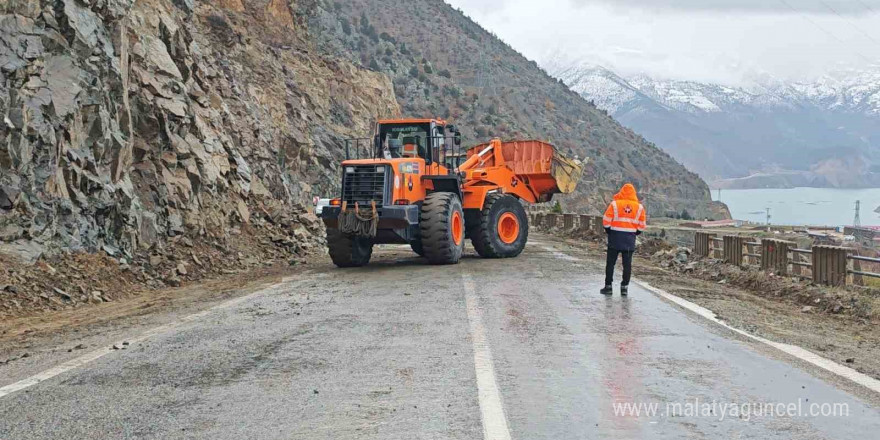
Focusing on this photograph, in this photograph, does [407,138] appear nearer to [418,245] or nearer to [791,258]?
[418,245]

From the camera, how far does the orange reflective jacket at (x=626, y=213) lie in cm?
1368

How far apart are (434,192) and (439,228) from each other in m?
1.68

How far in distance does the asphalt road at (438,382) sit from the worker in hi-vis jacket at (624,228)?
5.38 feet

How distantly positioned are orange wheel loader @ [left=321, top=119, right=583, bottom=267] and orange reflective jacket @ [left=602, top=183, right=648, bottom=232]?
16.2ft

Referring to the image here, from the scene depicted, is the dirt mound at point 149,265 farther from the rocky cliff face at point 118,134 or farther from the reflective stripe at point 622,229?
the reflective stripe at point 622,229

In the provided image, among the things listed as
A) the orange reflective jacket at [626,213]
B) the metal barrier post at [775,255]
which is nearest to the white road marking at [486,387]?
the orange reflective jacket at [626,213]

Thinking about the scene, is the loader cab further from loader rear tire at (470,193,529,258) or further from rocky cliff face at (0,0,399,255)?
rocky cliff face at (0,0,399,255)

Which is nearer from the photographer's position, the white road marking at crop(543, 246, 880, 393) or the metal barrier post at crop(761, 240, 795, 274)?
the white road marking at crop(543, 246, 880, 393)

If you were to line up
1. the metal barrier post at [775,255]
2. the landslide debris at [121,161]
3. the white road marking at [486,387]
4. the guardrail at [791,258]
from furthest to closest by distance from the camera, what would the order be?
the metal barrier post at [775,255] → the guardrail at [791,258] → the landslide debris at [121,161] → the white road marking at [486,387]

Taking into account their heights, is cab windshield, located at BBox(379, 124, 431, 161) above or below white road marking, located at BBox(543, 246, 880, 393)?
above

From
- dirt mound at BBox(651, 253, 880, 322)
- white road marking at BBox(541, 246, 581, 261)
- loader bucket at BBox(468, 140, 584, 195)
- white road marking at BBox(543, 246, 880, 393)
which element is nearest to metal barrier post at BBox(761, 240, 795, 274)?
dirt mound at BBox(651, 253, 880, 322)

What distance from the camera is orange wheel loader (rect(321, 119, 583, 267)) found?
18.0 m

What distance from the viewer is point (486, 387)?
23.5 ft

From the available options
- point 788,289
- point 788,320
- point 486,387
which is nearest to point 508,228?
point 788,289
